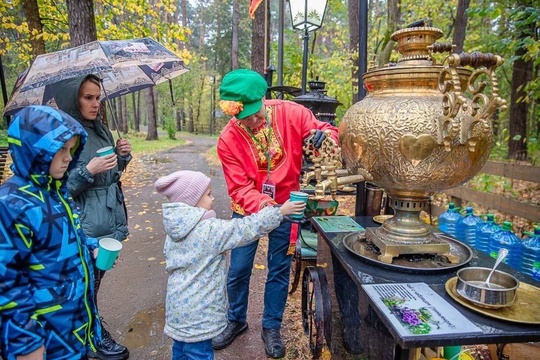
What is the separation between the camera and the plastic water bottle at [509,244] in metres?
2.96

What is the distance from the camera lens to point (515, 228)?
17.7ft

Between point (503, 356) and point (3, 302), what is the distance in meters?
2.36

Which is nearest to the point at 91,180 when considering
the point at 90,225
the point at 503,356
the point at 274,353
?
the point at 90,225

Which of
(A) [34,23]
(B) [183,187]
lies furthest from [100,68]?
(A) [34,23]

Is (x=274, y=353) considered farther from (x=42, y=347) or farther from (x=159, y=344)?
(x=42, y=347)

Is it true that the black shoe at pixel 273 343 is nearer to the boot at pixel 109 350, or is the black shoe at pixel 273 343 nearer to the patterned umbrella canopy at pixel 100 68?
the boot at pixel 109 350

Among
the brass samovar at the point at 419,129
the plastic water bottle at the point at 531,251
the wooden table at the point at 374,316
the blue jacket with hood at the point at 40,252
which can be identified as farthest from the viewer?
the plastic water bottle at the point at 531,251

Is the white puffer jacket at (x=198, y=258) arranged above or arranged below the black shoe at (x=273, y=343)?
above

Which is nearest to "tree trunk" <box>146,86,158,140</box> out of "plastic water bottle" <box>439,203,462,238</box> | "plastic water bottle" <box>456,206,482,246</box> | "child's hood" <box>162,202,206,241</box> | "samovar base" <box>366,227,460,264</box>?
"plastic water bottle" <box>439,203,462,238</box>

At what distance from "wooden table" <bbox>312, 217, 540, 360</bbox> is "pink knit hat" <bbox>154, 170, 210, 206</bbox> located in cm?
74

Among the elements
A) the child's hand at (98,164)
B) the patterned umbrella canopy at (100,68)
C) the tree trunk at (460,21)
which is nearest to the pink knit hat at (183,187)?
the child's hand at (98,164)

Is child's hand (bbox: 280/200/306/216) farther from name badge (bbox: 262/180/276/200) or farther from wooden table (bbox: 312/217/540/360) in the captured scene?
name badge (bbox: 262/180/276/200)

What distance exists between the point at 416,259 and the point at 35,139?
172cm

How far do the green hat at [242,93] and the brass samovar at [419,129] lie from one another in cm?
67
